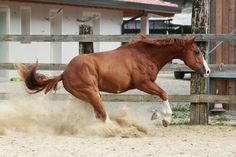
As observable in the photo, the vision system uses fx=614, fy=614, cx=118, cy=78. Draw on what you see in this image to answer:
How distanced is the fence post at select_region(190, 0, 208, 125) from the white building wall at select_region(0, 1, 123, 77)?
1158 centimetres

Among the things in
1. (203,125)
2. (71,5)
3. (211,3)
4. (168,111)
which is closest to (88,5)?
(71,5)

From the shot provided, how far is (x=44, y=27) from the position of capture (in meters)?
24.6

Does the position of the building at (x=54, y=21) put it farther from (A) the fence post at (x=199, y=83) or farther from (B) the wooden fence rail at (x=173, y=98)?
(A) the fence post at (x=199, y=83)

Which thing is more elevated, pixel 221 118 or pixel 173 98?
pixel 173 98

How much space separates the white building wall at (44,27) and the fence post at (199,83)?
38.0 feet

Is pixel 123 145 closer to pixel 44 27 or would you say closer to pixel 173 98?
pixel 173 98

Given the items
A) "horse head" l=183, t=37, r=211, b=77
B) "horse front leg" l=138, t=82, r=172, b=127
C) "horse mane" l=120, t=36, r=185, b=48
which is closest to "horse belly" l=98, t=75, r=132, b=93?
"horse front leg" l=138, t=82, r=172, b=127

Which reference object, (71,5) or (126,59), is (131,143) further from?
(71,5)

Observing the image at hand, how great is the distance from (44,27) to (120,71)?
50.8ft

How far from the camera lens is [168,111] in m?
9.48

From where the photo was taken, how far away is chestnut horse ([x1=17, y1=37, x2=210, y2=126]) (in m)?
9.42

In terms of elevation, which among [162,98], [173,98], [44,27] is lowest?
[173,98]

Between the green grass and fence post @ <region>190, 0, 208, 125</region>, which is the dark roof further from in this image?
fence post @ <region>190, 0, 208, 125</region>

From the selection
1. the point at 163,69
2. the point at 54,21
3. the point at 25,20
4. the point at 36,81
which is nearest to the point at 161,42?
the point at 163,69
